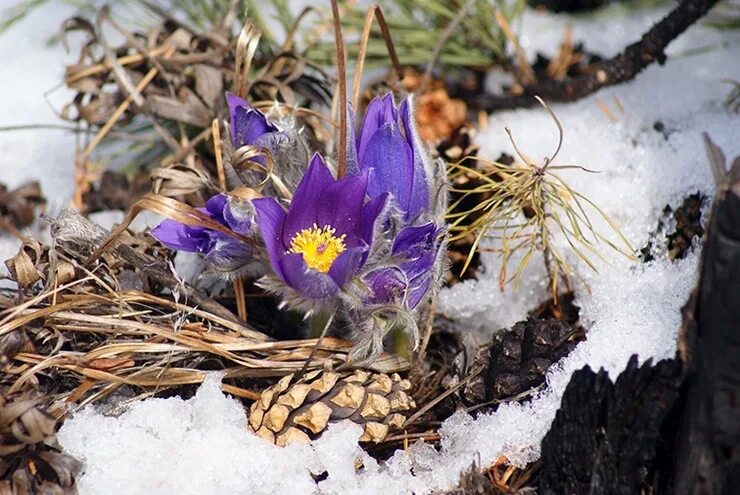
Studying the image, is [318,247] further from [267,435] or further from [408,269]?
[267,435]

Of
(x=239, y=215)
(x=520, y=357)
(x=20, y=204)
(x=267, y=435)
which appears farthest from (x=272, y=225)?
(x=20, y=204)

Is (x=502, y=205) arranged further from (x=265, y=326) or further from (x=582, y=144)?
(x=265, y=326)

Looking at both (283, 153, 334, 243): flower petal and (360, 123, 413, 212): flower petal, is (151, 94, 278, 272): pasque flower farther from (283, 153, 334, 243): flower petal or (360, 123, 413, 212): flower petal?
(360, 123, 413, 212): flower petal

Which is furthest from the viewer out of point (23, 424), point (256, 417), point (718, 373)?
point (256, 417)

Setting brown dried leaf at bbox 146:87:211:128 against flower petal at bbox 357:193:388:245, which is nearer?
flower petal at bbox 357:193:388:245

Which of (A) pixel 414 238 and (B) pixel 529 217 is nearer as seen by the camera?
(A) pixel 414 238

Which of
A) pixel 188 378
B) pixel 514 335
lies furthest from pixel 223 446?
pixel 514 335

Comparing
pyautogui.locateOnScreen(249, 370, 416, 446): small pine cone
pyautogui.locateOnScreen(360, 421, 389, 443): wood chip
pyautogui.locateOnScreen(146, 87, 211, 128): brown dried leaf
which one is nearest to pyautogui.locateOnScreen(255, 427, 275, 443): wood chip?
pyautogui.locateOnScreen(249, 370, 416, 446): small pine cone

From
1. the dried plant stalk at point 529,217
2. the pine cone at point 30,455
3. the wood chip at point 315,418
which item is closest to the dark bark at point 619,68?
the dried plant stalk at point 529,217
